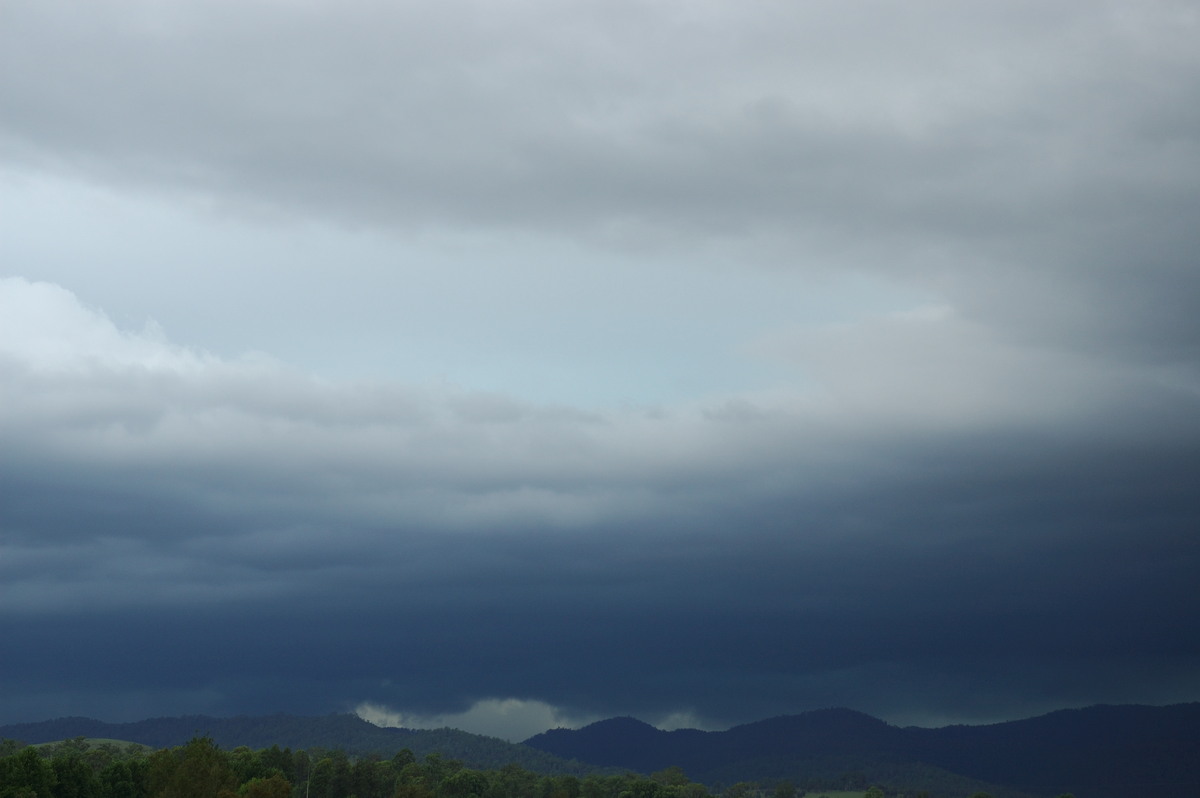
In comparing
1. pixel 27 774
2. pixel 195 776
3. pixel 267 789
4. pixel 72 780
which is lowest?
pixel 267 789

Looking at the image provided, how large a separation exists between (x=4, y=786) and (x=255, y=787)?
1090 inches

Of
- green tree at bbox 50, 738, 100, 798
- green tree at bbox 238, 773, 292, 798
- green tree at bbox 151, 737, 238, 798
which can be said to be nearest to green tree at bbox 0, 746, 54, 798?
green tree at bbox 50, 738, 100, 798

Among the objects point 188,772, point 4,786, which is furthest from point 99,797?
point 4,786

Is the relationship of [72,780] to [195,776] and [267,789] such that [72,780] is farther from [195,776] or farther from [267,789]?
[267,789]

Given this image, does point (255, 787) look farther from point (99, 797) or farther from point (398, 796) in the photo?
point (398, 796)

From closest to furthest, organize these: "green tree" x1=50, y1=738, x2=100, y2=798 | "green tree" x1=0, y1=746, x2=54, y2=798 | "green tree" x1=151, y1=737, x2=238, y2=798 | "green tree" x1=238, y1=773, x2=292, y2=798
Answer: "green tree" x1=0, y1=746, x2=54, y2=798
"green tree" x1=151, y1=737, x2=238, y2=798
"green tree" x1=50, y1=738, x2=100, y2=798
"green tree" x1=238, y1=773, x2=292, y2=798

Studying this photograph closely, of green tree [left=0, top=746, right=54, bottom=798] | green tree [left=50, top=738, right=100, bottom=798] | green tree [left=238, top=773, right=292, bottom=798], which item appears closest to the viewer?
green tree [left=0, top=746, right=54, bottom=798]

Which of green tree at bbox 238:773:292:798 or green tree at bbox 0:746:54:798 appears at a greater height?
green tree at bbox 0:746:54:798

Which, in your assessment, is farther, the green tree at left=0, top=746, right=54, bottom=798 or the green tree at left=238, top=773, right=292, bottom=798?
the green tree at left=238, top=773, right=292, bottom=798

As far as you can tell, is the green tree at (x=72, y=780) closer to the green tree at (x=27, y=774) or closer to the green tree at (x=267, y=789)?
the green tree at (x=27, y=774)

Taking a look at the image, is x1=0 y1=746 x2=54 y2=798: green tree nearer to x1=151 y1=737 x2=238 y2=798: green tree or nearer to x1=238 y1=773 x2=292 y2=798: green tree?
x1=151 y1=737 x2=238 y2=798: green tree

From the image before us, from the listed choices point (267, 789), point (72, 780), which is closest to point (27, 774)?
point (72, 780)

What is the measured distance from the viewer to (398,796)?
7092 inches

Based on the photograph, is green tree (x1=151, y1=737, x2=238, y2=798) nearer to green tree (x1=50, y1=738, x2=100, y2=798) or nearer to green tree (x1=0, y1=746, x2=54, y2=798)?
green tree (x1=50, y1=738, x2=100, y2=798)
